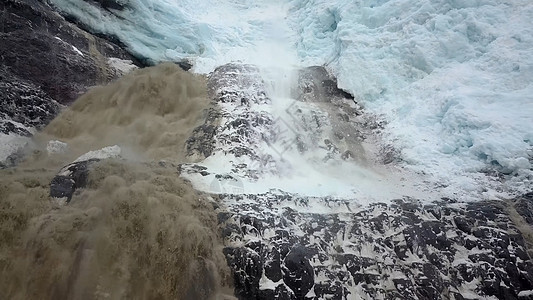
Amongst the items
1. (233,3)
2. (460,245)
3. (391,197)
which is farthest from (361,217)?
(233,3)

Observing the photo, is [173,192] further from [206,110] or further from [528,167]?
[528,167]

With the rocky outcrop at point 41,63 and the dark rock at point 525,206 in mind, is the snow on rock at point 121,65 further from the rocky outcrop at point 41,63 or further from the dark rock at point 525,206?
the dark rock at point 525,206

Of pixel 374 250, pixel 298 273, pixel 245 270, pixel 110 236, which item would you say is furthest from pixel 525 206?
pixel 110 236

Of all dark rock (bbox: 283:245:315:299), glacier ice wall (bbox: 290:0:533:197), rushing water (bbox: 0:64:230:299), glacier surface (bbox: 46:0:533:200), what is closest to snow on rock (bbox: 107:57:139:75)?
glacier surface (bbox: 46:0:533:200)

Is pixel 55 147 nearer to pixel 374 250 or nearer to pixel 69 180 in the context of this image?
pixel 69 180

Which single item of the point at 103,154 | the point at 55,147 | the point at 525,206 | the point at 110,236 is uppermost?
the point at 525,206
